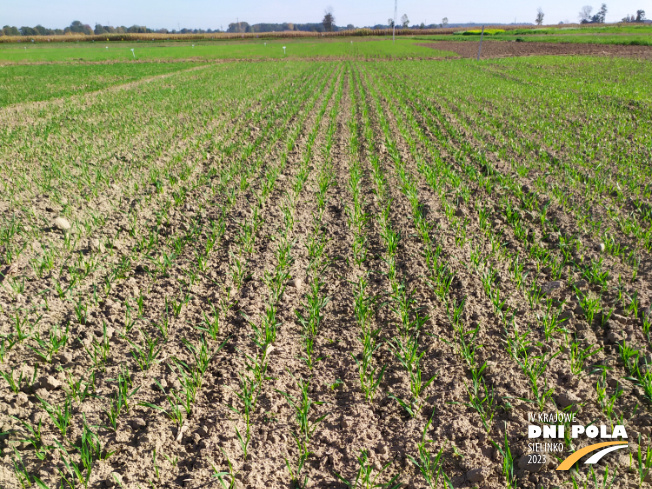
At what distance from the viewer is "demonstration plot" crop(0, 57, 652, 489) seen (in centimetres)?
268

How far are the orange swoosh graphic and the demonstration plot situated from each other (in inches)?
1.4

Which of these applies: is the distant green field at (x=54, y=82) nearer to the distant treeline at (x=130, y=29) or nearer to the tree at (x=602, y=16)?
the distant treeline at (x=130, y=29)

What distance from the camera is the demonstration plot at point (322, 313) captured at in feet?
8.78

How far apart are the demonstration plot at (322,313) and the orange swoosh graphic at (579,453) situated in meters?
0.04

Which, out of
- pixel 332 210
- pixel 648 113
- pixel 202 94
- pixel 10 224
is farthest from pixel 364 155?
pixel 202 94

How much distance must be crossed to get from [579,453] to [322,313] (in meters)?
2.40

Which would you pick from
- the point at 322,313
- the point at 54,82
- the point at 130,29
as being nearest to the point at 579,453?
the point at 322,313

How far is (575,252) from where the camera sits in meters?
5.04

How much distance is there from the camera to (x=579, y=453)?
259 cm

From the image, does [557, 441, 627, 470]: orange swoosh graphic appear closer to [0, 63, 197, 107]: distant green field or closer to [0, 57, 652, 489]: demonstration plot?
[0, 57, 652, 489]: demonstration plot

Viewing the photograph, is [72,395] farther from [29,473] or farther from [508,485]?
[508,485]

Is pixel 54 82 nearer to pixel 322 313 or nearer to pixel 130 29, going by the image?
pixel 322 313

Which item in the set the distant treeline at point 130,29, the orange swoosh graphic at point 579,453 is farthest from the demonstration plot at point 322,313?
the distant treeline at point 130,29

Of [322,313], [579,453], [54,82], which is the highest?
[54,82]
